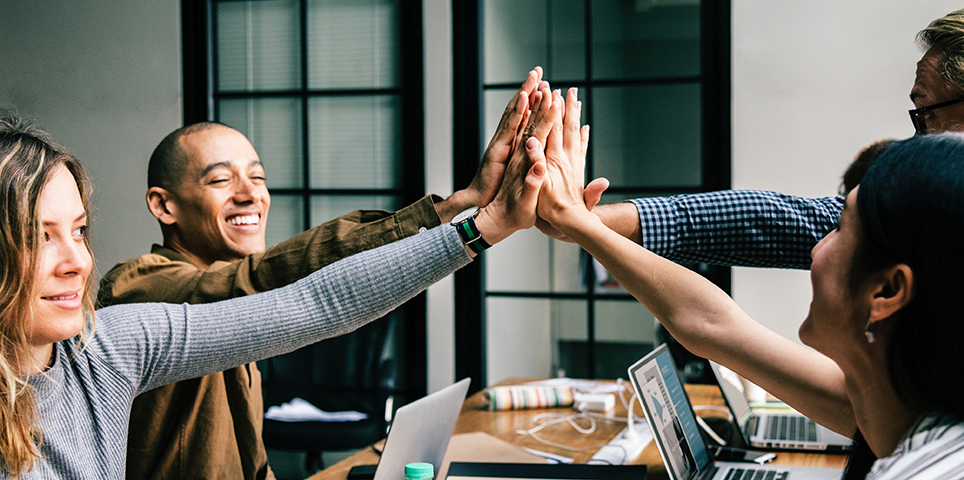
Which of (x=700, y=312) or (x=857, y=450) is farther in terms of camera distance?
(x=700, y=312)

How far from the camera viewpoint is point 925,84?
56.6 inches

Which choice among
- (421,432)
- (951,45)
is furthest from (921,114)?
(421,432)

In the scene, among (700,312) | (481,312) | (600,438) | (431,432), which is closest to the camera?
(700,312)

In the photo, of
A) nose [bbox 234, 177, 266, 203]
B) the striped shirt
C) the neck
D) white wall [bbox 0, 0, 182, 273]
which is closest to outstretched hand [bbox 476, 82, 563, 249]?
nose [bbox 234, 177, 266, 203]

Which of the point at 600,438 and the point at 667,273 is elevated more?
the point at 667,273

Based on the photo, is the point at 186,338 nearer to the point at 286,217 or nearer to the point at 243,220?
the point at 243,220

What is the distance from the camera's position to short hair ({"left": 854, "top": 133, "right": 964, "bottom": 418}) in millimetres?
707

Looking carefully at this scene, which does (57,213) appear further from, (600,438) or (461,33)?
(461,33)

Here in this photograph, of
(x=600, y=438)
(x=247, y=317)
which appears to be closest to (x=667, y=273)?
(x=247, y=317)

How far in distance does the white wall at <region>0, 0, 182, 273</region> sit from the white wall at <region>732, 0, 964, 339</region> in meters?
2.80

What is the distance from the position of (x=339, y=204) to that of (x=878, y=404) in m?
3.23

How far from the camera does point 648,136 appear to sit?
138 inches

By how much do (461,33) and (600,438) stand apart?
7.13 feet

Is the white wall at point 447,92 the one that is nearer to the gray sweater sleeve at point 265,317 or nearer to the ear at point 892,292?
the gray sweater sleeve at point 265,317
